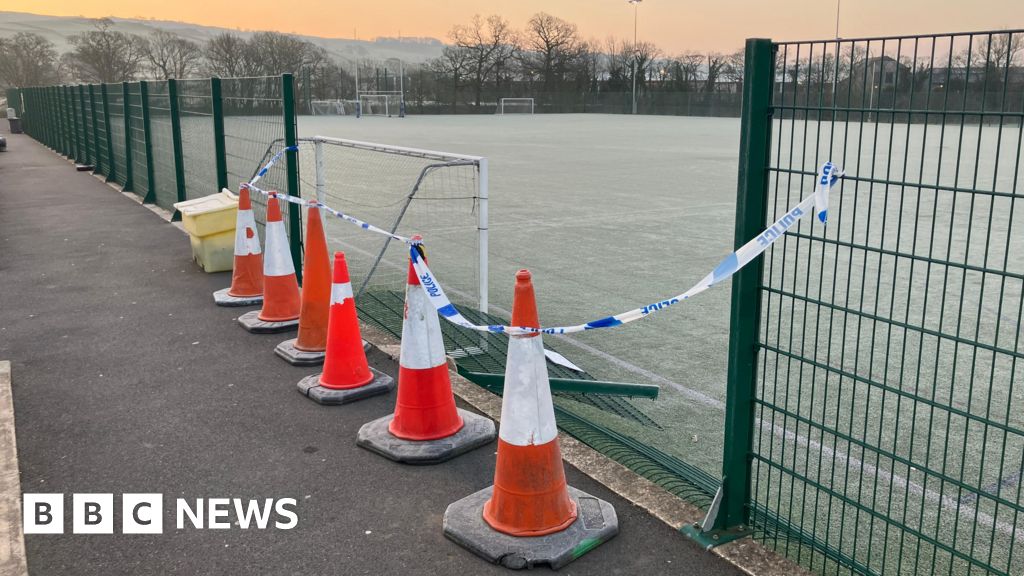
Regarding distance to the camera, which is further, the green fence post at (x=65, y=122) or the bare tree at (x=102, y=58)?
the bare tree at (x=102, y=58)

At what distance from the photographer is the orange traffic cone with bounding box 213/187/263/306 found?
7.38m

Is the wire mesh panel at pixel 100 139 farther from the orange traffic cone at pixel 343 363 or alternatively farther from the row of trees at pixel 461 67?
the row of trees at pixel 461 67

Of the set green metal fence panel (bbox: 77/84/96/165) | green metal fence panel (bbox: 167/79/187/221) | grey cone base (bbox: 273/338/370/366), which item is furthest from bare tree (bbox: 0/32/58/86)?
grey cone base (bbox: 273/338/370/366)

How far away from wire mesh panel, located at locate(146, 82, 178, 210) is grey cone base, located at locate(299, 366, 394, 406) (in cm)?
793

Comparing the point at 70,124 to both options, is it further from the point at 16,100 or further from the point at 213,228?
the point at 16,100

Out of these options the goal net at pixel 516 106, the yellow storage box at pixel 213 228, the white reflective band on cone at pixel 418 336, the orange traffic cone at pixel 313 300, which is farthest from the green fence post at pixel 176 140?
the goal net at pixel 516 106

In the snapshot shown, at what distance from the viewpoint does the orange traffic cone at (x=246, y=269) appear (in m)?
7.38

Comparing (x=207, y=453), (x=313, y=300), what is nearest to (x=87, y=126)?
(x=313, y=300)

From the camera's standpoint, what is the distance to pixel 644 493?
3900 millimetres

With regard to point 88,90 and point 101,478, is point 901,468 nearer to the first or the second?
point 101,478

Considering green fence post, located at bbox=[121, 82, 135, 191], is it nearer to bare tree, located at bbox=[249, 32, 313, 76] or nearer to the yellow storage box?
the yellow storage box

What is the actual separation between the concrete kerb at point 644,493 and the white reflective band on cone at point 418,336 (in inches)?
26.2

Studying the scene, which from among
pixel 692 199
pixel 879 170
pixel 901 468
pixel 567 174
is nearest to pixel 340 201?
pixel 692 199

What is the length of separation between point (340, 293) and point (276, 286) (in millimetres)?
1856
